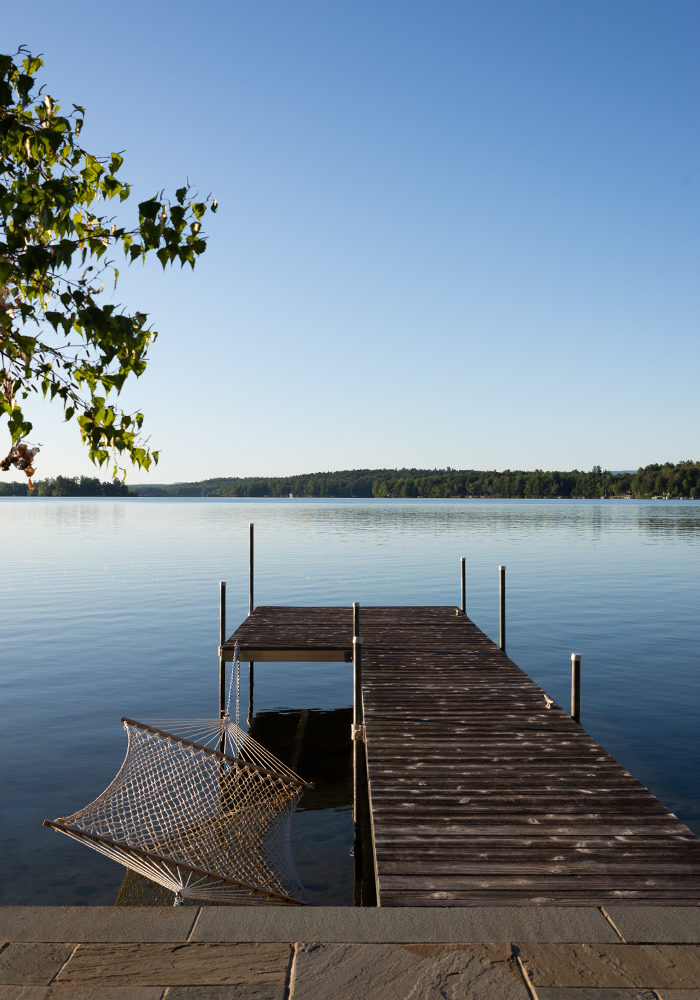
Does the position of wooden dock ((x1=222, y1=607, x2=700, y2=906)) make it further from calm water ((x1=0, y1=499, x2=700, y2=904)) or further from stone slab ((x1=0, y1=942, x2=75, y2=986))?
stone slab ((x1=0, y1=942, x2=75, y2=986))

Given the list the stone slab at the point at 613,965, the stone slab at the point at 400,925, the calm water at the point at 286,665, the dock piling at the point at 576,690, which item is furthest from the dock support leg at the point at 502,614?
the stone slab at the point at 613,965

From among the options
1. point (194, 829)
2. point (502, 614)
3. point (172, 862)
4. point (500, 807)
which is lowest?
point (194, 829)

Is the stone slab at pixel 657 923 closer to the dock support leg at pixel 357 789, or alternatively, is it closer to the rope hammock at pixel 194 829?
the rope hammock at pixel 194 829

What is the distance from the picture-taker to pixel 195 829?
8.58 m

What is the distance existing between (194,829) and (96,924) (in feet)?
16.6

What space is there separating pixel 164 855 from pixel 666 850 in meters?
4.34

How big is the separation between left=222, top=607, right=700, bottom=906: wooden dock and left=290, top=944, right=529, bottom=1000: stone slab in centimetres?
148

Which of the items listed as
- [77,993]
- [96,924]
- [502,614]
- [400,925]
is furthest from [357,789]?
[502,614]

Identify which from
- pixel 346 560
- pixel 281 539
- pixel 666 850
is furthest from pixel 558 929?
pixel 281 539

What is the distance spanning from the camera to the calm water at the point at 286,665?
10750 mm

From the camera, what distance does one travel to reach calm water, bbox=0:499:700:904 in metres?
10.8

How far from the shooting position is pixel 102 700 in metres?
16.8

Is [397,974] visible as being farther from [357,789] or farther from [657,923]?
[357,789]

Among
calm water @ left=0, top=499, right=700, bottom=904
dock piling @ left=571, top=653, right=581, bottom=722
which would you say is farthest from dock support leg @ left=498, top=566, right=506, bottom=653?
dock piling @ left=571, top=653, right=581, bottom=722
